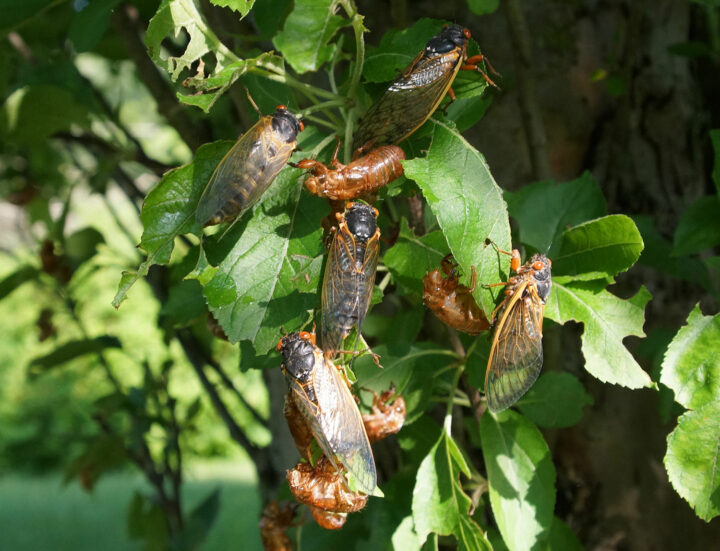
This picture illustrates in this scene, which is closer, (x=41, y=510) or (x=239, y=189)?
(x=239, y=189)

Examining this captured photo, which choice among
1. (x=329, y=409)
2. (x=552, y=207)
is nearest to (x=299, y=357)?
(x=329, y=409)

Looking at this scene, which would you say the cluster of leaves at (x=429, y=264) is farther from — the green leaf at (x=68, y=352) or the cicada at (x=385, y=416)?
the green leaf at (x=68, y=352)

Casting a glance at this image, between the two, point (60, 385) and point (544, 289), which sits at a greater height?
point (544, 289)

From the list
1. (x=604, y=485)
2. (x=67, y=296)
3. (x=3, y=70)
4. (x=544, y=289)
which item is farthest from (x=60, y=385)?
(x=544, y=289)

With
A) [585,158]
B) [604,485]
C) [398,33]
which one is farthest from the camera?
[585,158]

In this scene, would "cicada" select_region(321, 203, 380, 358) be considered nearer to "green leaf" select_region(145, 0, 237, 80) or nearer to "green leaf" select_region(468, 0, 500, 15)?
"green leaf" select_region(145, 0, 237, 80)

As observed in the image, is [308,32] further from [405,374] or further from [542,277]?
[405,374]

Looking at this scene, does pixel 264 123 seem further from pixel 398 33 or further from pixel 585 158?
pixel 585 158

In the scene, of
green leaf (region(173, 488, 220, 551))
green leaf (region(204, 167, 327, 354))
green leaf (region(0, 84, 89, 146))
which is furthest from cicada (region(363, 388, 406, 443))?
green leaf (region(173, 488, 220, 551))
